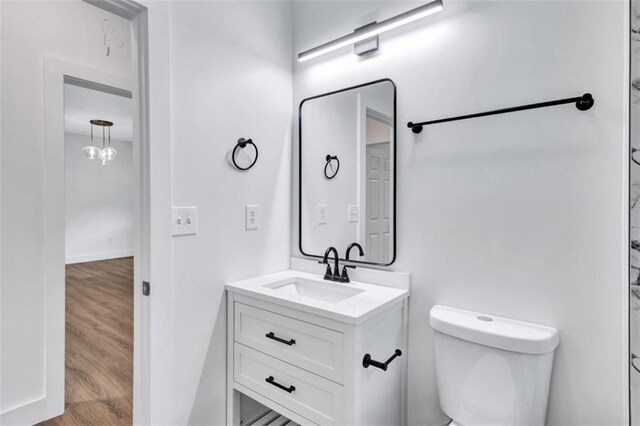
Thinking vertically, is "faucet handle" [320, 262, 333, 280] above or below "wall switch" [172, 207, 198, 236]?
below

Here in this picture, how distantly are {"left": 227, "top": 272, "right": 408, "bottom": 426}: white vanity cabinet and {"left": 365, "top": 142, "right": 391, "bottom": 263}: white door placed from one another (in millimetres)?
274

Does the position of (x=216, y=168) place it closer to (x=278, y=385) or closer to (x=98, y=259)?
(x=278, y=385)

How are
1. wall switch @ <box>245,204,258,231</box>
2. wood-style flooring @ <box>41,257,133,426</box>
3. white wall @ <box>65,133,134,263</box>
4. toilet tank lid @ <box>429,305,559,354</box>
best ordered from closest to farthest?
toilet tank lid @ <box>429,305,559,354</box>
wall switch @ <box>245,204,258,231</box>
wood-style flooring @ <box>41,257,133,426</box>
white wall @ <box>65,133,134,263</box>

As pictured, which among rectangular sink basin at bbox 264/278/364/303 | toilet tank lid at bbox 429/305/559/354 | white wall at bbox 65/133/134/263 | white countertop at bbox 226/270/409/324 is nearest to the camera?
toilet tank lid at bbox 429/305/559/354

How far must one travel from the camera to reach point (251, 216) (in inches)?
68.6

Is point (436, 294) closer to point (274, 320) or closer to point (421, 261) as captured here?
point (421, 261)

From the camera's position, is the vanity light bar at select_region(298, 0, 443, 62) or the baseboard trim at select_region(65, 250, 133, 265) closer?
the vanity light bar at select_region(298, 0, 443, 62)

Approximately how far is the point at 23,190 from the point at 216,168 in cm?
114

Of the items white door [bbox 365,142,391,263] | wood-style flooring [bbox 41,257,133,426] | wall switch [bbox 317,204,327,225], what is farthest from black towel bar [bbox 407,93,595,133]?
wood-style flooring [bbox 41,257,133,426]

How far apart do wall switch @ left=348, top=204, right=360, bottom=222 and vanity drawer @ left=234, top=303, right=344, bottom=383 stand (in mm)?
625

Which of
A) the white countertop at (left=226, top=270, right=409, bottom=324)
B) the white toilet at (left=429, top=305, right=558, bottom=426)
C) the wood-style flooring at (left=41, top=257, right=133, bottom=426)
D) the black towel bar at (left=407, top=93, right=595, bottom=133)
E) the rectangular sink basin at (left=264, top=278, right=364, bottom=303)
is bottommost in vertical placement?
the wood-style flooring at (left=41, top=257, right=133, bottom=426)

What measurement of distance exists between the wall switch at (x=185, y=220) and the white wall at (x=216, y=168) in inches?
1.2

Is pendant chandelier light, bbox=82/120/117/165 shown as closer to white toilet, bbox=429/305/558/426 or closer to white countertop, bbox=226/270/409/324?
white countertop, bbox=226/270/409/324

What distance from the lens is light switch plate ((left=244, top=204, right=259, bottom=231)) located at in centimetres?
172
